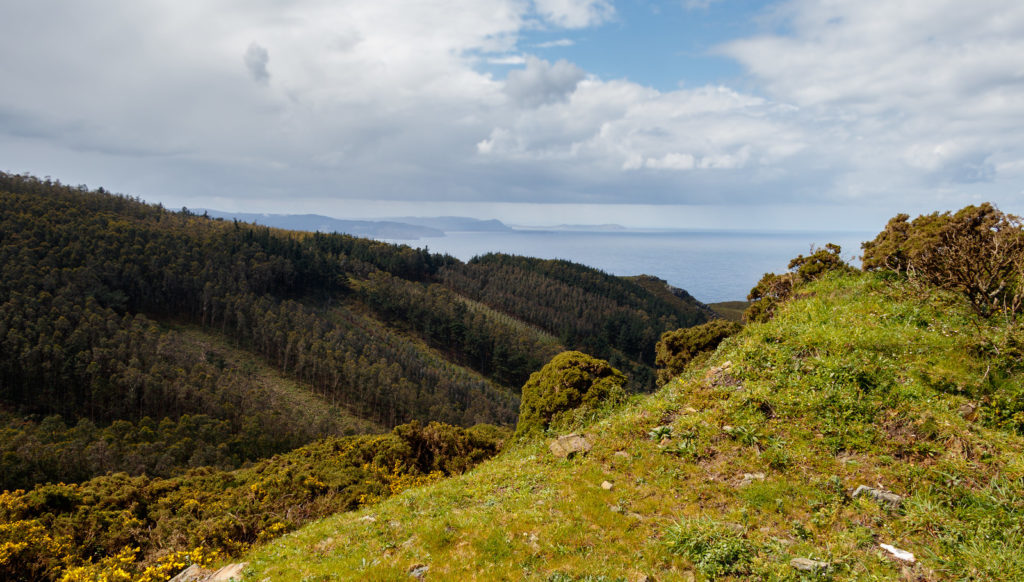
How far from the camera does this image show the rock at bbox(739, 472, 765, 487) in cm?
818

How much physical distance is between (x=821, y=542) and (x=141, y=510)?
20.0 meters

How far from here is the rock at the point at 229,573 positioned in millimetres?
8344

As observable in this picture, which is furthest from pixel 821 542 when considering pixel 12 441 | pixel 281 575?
pixel 12 441

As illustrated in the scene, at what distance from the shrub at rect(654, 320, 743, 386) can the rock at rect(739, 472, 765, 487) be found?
1982cm

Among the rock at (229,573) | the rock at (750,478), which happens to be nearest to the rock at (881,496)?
the rock at (750,478)

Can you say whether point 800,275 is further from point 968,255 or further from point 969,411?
point 969,411

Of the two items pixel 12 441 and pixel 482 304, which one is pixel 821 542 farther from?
pixel 482 304

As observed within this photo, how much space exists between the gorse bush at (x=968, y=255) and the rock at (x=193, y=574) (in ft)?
57.0

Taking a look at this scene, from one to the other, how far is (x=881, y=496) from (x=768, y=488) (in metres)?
1.58

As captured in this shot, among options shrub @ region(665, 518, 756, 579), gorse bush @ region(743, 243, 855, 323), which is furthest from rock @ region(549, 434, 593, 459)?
gorse bush @ region(743, 243, 855, 323)

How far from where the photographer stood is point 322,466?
729 inches

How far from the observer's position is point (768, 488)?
7.79m

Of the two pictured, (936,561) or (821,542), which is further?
(821,542)

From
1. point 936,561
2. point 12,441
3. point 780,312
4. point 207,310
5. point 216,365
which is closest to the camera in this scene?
point 936,561
